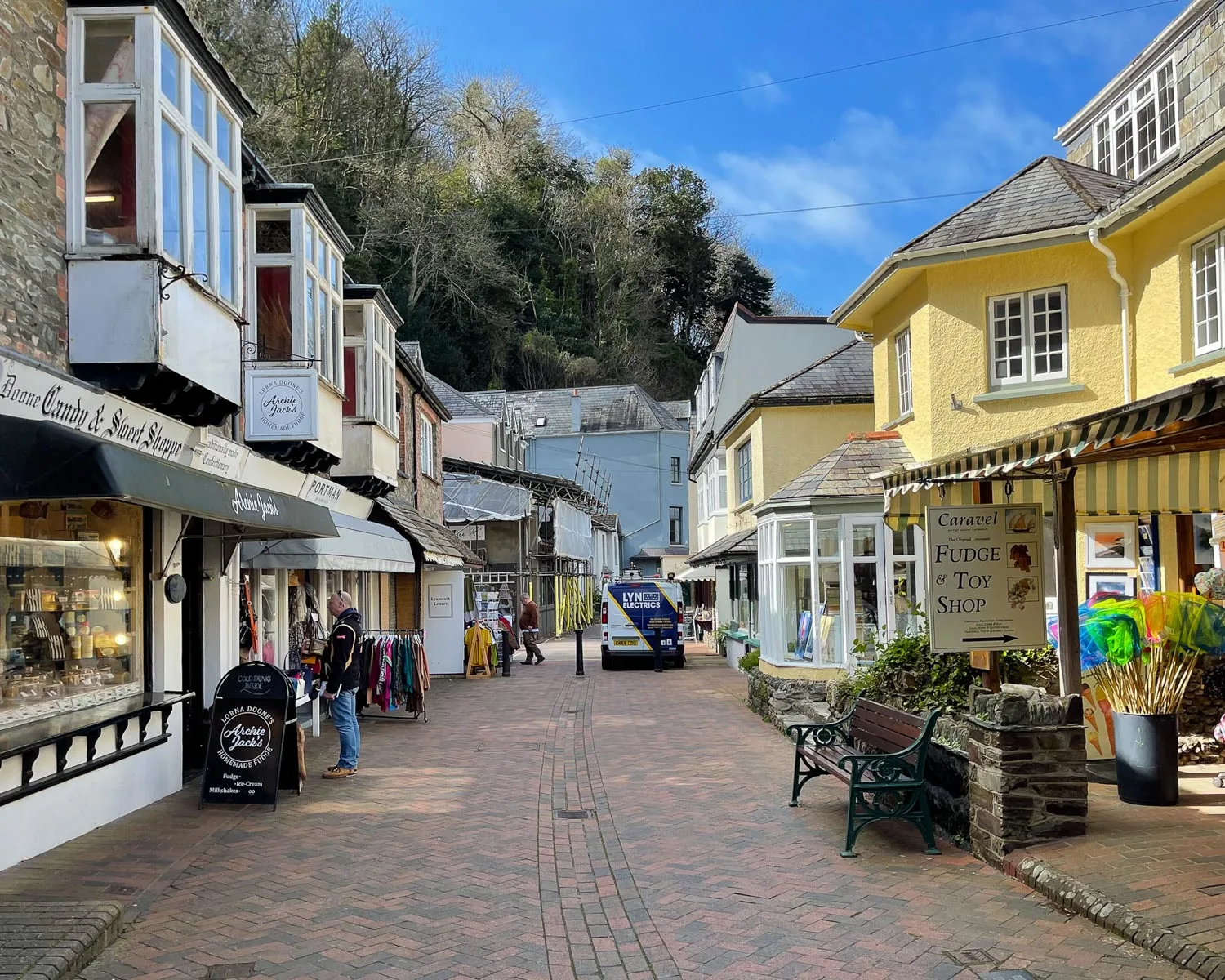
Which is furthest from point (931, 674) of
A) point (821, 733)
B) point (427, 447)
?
point (427, 447)

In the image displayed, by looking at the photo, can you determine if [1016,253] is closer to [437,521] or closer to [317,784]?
[317,784]

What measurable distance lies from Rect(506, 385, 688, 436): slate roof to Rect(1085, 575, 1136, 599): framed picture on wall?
4194 centimetres

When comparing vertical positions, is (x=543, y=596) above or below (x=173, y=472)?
below

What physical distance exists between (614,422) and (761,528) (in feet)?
121

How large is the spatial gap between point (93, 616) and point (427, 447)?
652 inches

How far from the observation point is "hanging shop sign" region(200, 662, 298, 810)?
29.1 feet

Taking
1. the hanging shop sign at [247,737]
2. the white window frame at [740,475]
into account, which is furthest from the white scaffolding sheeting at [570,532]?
the hanging shop sign at [247,737]

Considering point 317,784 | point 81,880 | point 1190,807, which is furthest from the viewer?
point 317,784


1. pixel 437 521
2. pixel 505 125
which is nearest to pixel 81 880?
pixel 437 521

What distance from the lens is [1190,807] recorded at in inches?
291

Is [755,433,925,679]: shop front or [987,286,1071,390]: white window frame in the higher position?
[987,286,1071,390]: white window frame

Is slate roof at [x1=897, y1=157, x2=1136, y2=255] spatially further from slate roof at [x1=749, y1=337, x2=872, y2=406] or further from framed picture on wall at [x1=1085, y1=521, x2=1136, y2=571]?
slate roof at [x1=749, y1=337, x2=872, y2=406]

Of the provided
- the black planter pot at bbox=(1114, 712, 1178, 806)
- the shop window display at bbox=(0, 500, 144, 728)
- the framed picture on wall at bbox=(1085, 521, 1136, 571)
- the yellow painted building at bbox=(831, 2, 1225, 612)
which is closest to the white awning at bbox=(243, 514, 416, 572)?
the shop window display at bbox=(0, 500, 144, 728)

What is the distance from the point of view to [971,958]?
16.8ft
